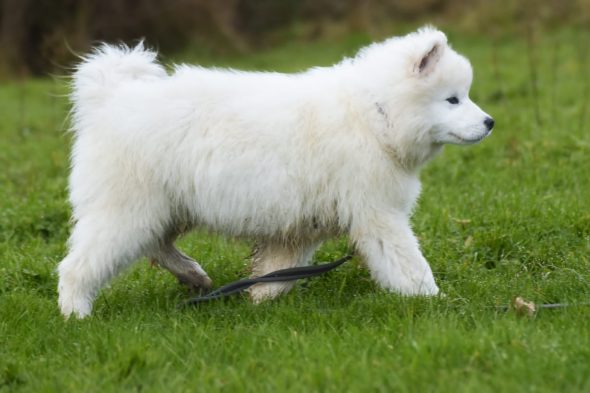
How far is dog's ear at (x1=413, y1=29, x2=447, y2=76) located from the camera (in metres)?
4.97

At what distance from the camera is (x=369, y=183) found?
500 centimetres

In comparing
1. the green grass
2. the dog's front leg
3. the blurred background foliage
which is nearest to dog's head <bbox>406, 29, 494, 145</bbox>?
the dog's front leg

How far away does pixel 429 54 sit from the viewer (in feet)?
16.4

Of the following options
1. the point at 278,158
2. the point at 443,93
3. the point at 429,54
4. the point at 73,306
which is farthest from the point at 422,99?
the point at 73,306

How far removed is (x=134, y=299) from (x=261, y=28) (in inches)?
787

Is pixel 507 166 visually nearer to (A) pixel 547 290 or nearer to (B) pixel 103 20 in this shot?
(A) pixel 547 290

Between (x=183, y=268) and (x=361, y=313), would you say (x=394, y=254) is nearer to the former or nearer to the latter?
(x=361, y=313)

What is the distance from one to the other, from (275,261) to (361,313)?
0.81 m

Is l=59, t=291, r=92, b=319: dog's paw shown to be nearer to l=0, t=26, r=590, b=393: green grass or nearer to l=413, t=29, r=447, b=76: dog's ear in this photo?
l=0, t=26, r=590, b=393: green grass

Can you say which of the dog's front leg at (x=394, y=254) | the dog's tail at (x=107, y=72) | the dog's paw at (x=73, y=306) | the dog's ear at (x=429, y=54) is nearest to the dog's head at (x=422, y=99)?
the dog's ear at (x=429, y=54)

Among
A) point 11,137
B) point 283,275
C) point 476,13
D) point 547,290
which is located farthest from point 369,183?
point 476,13

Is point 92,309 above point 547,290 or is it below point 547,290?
below

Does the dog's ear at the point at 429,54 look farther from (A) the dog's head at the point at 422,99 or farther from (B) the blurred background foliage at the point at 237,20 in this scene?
(B) the blurred background foliage at the point at 237,20

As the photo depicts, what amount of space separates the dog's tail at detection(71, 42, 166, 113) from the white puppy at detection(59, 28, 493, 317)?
160 millimetres
